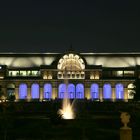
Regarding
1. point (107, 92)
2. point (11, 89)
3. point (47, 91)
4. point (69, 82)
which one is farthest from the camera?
point (11, 89)

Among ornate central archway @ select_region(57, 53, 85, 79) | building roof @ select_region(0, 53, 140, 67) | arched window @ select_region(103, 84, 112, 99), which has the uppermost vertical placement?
building roof @ select_region(0, 53, 140, 67)

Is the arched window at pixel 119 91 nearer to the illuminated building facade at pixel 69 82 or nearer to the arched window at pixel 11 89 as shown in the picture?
the illuminated building facade at pixel 69 82

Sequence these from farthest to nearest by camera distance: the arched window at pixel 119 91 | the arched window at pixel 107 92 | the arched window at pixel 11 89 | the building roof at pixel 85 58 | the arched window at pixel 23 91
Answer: the building roof at pixel 85 58 < the arched window at pixel 11 89 < the arched window at pixel 119 91 < the arched window at pixel 107 92 < the arched window at pixel 23 91

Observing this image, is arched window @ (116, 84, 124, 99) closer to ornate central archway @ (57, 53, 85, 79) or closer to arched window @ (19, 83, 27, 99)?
ornate central archway @ (57, 53, 85, 79)

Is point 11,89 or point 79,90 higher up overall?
point 11,89

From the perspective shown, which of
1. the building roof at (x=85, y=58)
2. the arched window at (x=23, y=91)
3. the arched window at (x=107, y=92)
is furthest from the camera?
the building roof at (x=85, y=58)

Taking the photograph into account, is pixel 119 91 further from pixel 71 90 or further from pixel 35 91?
pixel 35 91

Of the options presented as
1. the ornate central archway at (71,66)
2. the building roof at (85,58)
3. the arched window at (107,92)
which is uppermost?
the building roof at (85,58)

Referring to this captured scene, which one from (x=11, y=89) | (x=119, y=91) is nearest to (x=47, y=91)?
(x=11, y=89)

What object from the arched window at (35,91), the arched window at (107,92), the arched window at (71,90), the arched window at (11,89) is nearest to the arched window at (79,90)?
the arched window at (71,90)

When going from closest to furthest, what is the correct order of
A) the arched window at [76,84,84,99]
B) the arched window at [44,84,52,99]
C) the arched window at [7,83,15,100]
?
the arched window at [44,84,52,99], the arched window at [76,84,84,99], the arched window at [7,83,15,100]

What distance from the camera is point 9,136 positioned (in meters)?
32.8

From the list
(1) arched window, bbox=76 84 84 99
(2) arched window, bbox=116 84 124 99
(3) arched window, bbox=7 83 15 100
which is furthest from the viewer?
(3) arched window, bbox=7 83 15 100

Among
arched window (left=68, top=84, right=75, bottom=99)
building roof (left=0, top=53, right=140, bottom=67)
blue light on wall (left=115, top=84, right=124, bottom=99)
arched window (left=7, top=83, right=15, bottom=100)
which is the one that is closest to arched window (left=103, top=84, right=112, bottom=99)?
blue light on wall (left=115, top=84, right=124, bottom=99)
